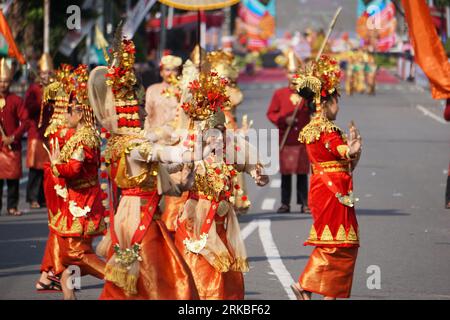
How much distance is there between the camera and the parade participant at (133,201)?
8.95 meters

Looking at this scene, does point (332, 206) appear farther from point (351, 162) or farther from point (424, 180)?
point (424, 180)

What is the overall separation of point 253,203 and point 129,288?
35.4 feet

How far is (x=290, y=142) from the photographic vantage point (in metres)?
18.7

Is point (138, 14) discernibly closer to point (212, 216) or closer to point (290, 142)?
point (290, 142)

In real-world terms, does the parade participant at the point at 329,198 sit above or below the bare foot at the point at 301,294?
above

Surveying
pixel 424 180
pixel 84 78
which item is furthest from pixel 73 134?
pixel 424 180

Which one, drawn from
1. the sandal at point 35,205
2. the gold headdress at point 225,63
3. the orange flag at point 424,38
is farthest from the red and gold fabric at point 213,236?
the sandal at point 35,205

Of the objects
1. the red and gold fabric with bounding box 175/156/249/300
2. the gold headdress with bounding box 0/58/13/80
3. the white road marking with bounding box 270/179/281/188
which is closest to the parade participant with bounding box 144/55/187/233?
the gold headdress with bounding box 0/58/13/80

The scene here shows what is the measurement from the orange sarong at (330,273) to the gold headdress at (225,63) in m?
5.61

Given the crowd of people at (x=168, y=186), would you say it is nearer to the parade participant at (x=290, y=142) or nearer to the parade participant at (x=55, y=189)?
the parade participant at (x=55, y=189)

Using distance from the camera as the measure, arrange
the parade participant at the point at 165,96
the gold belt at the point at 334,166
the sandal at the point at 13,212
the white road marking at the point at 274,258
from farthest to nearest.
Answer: the sandal at the point at 13,212, the parade participant at the point at 165,96, the white road marking at the point at 274,258, the gold belt at the point at 334,166

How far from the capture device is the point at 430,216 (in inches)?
701

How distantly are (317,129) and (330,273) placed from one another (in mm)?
1164

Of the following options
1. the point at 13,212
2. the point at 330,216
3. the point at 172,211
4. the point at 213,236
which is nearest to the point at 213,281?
the point at 213,236
